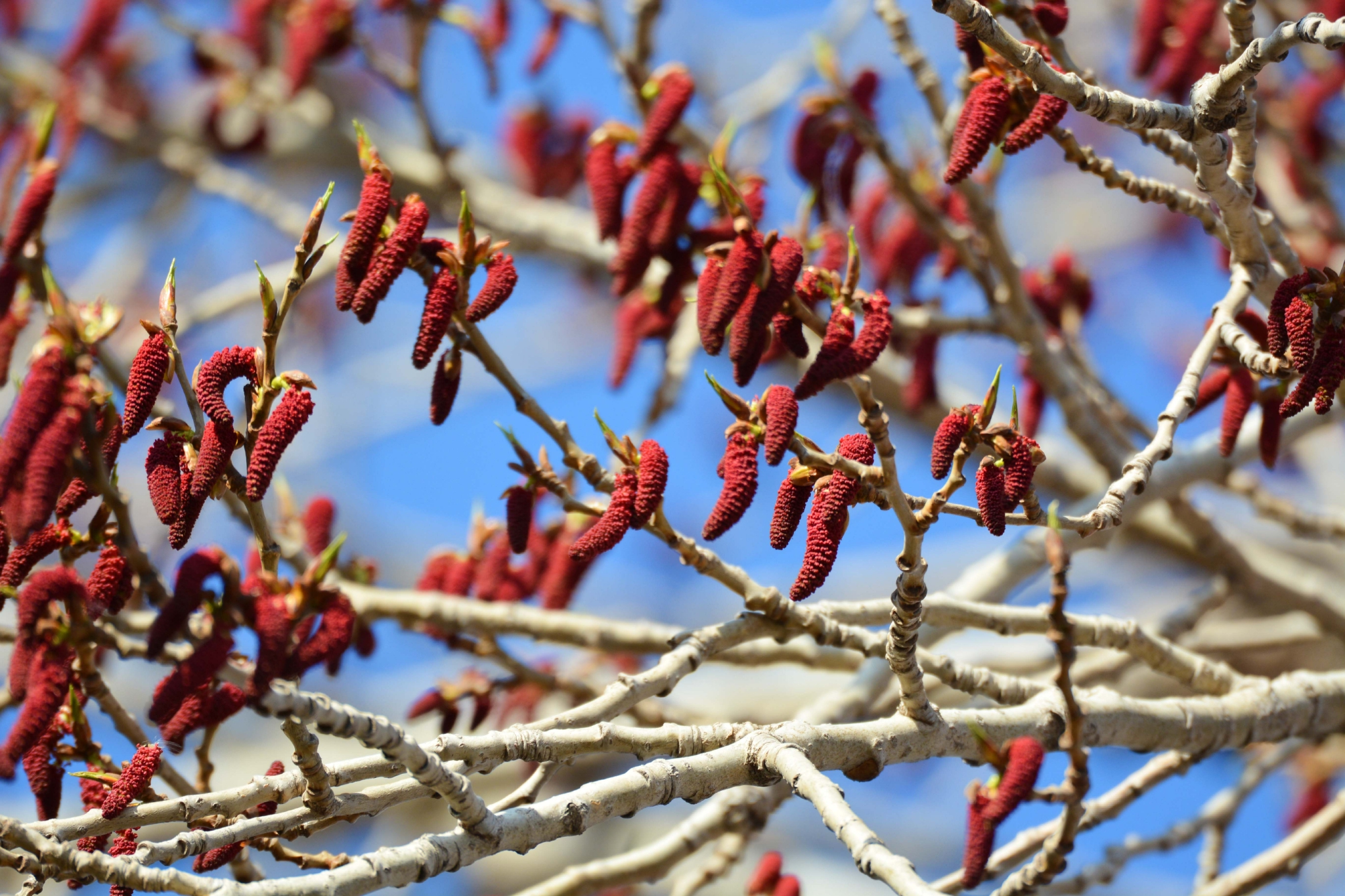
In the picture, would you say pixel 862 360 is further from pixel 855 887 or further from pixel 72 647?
pixel 855 887

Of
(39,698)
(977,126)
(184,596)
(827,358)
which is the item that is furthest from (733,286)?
(39,698)

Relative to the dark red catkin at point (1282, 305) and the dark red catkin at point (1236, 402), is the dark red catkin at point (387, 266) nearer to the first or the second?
the dark red catkin at point (1282, 305)

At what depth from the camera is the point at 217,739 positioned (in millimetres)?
6711

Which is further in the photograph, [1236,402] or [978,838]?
[1236,402]

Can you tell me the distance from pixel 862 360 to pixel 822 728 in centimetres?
67

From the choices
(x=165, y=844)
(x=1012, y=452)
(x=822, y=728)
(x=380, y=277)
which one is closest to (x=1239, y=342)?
(x=1012, y=452)

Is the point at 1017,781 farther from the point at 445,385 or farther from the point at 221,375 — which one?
the point at 221,375

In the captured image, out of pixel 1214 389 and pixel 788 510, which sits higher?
pixel 1214 389

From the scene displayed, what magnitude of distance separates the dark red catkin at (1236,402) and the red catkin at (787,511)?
42.9 inches

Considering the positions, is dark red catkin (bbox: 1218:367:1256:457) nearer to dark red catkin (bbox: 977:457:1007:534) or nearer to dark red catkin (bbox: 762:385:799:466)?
dark red catkin (bbox: 977:457:1007:534)

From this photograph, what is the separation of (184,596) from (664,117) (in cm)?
178

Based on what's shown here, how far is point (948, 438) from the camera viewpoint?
78.4 inches

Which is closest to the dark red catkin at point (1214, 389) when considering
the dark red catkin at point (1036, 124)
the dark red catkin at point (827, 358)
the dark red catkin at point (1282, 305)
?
the dark red catkin at point (1282, 305)

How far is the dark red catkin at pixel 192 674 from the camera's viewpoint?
1674mm
